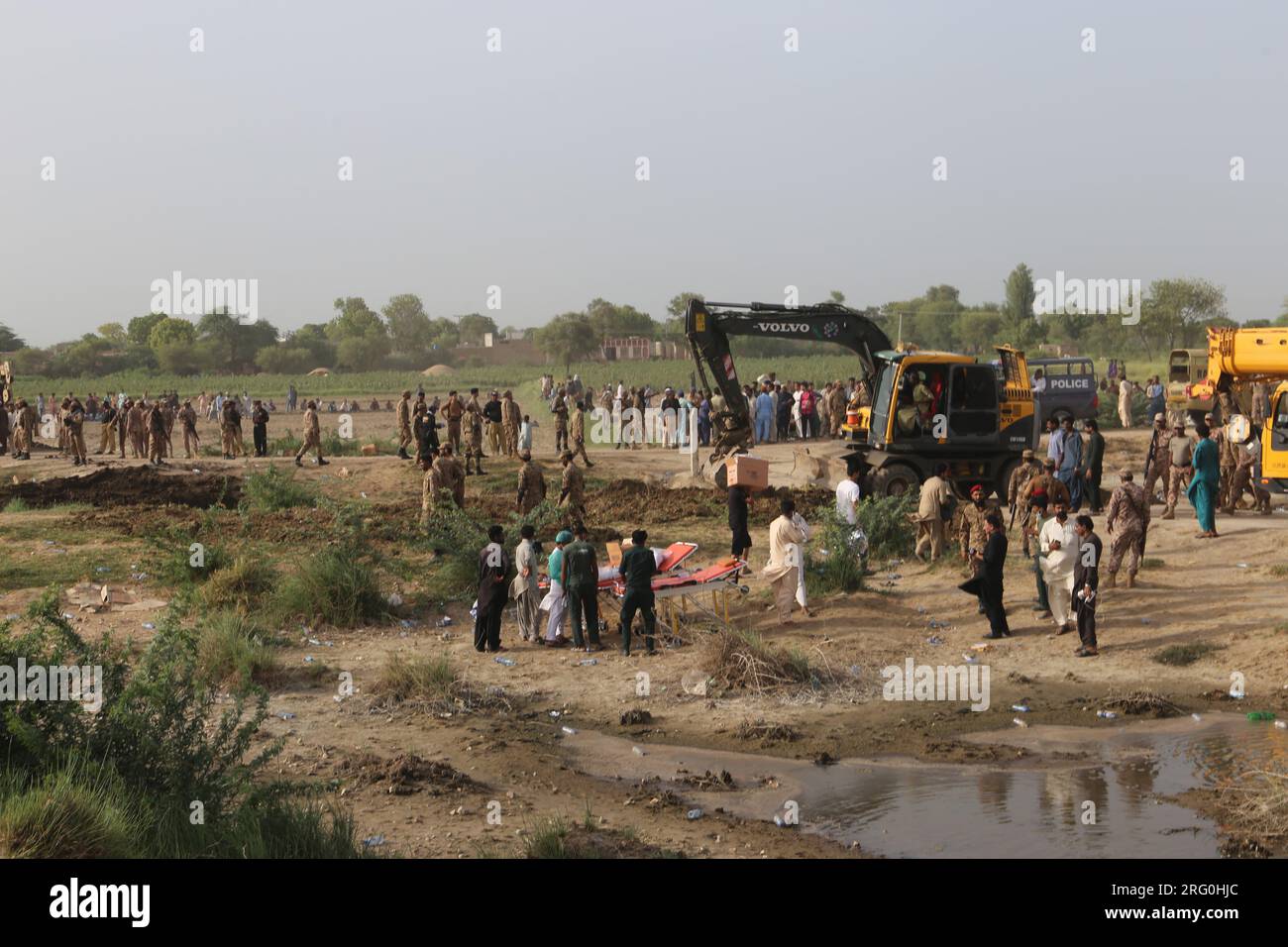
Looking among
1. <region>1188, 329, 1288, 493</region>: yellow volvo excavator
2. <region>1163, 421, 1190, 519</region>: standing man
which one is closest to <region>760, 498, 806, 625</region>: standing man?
<region>1163, 421, 1190, 519</region>: standing man

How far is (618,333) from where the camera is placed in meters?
110

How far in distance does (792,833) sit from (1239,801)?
3.03m

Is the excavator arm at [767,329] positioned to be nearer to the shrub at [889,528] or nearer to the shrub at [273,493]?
the shrub at [889,528]

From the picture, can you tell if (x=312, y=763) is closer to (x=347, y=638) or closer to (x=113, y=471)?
(x=347, y=638)

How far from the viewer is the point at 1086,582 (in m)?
12.9

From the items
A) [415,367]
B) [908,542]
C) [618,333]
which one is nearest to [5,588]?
[908,542]

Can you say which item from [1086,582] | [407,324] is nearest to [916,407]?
[1086,582]

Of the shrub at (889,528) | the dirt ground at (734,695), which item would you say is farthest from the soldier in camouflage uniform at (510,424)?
the shrub at (889,528)

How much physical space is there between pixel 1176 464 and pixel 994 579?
6.73 meters

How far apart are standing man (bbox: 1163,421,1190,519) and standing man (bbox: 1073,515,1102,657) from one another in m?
6.84

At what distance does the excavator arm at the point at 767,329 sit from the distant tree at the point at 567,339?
75206 millimetres

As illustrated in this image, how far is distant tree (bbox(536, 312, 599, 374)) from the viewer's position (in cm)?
9962

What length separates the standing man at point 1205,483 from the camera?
17375mm

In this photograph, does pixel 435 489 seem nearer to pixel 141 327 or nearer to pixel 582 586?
pixel 582 586
